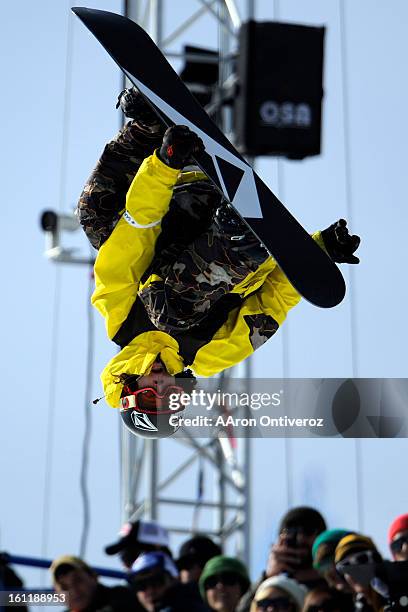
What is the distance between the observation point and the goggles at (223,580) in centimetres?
646

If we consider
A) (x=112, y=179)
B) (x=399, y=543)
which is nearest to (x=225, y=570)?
(x=399, y=543)

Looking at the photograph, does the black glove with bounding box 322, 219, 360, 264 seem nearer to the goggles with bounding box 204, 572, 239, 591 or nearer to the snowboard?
the snowboard

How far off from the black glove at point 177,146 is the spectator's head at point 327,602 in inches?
67.0

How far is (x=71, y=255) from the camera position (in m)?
9.41

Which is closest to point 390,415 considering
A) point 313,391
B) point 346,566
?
point 313,391

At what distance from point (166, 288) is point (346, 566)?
127cm

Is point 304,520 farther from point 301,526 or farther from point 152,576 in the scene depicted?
point 152,576

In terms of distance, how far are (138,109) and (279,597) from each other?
196 cm

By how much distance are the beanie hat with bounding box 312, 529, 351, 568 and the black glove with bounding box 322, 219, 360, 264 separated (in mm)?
1112

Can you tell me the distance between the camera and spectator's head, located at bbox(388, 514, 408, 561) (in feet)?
19.4

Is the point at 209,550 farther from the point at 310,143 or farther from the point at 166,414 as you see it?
the point at 310,143

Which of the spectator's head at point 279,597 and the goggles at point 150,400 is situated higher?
the goggles at point 150,400

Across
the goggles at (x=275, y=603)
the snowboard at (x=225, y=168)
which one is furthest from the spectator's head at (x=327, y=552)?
the snowboard at (x=225, y=168)

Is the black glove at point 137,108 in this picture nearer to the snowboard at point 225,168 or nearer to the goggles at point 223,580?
the snowboard at point 225,168
